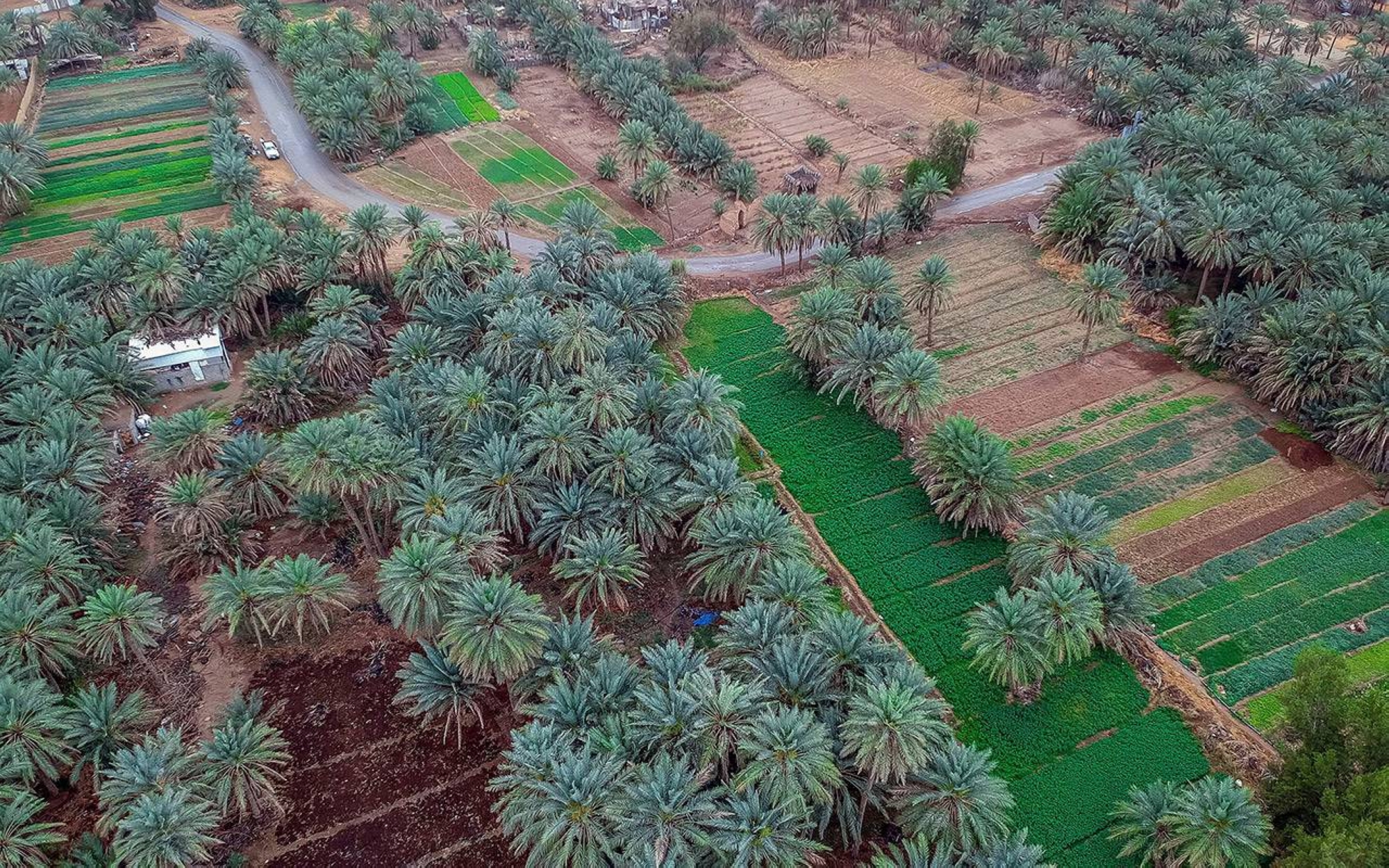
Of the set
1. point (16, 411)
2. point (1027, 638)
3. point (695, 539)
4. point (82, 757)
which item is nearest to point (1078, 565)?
point (1027, 638)

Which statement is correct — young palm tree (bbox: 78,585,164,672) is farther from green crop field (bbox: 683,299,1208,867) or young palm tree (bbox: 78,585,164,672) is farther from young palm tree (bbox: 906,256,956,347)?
young palm tree (bbox: 906,256,956,347)

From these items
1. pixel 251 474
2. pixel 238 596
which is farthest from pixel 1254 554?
pixel 251 474

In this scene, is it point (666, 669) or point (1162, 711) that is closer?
point (666, 669)

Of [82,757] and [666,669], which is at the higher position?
[666,669]

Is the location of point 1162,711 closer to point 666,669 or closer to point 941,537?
point 941,537

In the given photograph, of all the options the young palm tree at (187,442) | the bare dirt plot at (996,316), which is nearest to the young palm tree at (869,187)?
the bare dirt plot at (996,316)

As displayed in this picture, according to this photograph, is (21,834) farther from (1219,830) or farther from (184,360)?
(1219,830)
